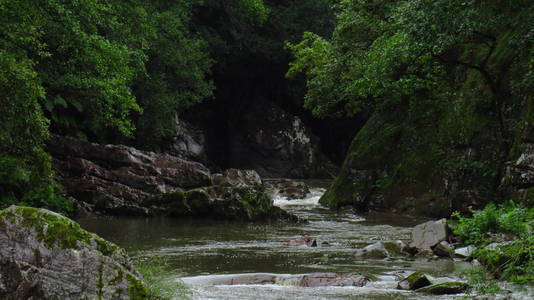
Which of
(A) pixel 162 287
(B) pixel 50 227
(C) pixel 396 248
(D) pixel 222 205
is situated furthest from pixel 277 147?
(B) pixel 50 227

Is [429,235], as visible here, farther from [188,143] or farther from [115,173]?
[188,143]

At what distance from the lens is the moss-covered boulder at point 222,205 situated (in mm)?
15148

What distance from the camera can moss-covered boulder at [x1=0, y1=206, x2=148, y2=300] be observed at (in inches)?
182

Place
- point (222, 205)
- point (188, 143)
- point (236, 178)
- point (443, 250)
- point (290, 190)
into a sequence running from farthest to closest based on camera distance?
point (188, 143)
point (290, 190)
point (236, 178)
point (222, 205)
point (443, 250)

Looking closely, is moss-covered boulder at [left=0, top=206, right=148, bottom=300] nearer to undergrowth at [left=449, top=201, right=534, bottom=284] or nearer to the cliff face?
undergrowth at [left=449, top=201, right=534, bottom=284]

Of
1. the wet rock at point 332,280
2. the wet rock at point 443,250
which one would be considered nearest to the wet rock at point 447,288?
the wet rock at point 332,280

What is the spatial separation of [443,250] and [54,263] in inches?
234

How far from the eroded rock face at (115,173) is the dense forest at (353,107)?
0.17 feet

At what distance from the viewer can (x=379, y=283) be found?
674cm

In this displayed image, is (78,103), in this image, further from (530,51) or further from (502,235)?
(502,235)

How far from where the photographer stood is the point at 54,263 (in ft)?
15.5

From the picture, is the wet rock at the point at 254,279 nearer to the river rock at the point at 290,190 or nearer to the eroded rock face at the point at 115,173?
the eroded rock face at the point at 115,173

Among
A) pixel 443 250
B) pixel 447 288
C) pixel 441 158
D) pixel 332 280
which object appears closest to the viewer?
pixel 447 288

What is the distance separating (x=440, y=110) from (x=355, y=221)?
4725 millimetres
